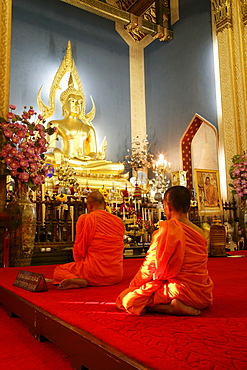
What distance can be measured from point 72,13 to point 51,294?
31.1 ft

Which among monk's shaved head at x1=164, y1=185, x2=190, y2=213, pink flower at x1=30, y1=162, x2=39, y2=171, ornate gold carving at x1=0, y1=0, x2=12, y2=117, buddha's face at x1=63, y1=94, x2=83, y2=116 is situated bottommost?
monk's shaved head at x1=164, y1=185, x2=190, y2=213

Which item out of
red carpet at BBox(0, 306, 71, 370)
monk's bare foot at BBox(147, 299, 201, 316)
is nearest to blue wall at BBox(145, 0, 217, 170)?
monk's bare foot at BBox(147, 299, 201, 316)

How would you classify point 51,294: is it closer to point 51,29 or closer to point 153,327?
point 153,327

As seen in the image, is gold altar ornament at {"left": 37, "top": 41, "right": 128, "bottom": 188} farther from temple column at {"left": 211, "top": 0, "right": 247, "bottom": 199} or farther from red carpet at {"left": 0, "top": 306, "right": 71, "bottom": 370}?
red carpet at {"left": 0, "top": 306, "right": 71, "bottom": 370}

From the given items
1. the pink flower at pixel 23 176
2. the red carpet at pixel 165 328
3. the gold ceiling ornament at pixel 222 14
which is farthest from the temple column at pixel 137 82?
the red carpet at pixel 165 328

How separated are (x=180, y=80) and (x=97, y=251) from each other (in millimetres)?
7505

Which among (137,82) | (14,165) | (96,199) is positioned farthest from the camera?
(137,82)

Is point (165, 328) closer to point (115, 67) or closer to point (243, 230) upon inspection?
point (243, 230)

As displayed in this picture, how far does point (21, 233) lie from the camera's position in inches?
143

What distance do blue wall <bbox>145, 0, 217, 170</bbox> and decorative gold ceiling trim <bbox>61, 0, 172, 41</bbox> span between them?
1.17 feet

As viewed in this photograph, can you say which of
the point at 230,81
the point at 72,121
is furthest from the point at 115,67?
the point at 230,81

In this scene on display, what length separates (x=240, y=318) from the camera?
1428mm

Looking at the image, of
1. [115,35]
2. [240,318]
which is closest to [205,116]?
[115,35]

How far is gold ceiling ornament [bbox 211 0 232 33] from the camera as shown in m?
7.35
